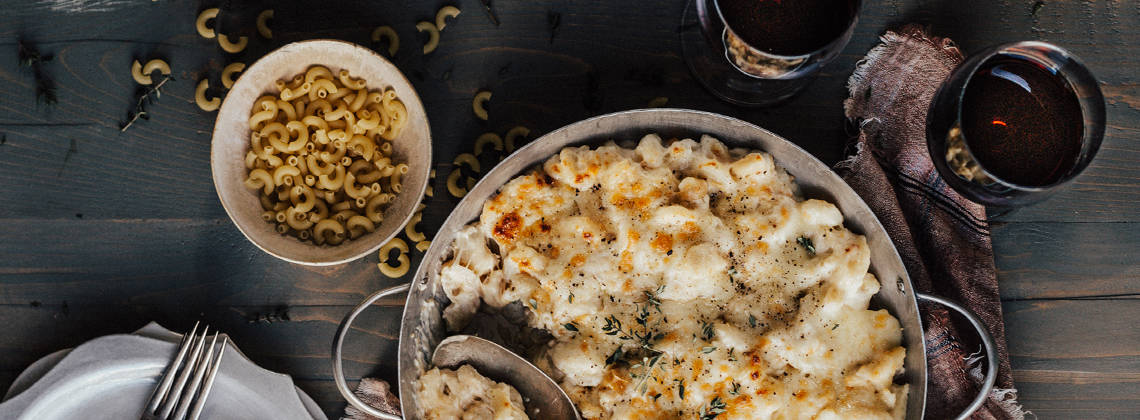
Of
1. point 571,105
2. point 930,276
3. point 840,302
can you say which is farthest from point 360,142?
point 930,276

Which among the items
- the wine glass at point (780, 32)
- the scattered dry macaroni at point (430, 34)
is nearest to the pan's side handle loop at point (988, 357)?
the wine glass at point (780, 32)

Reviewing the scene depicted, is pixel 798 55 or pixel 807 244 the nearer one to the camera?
pixel 798 55

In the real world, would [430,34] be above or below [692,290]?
above

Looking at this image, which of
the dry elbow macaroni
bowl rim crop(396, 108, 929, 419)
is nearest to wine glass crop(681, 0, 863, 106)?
bowl rim crop(396, 108, 929, 419)

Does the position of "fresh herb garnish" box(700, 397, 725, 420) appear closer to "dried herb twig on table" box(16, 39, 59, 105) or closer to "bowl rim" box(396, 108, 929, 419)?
"bowl rim" box(396, 108, 929, 419)

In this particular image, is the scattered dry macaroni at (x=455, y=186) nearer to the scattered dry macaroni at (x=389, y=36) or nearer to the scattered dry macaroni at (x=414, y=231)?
the scattered dry macaroni at (x=414, y=231)

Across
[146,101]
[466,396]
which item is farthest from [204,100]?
[466,396]

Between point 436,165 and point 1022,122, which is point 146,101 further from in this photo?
point 1022,122
